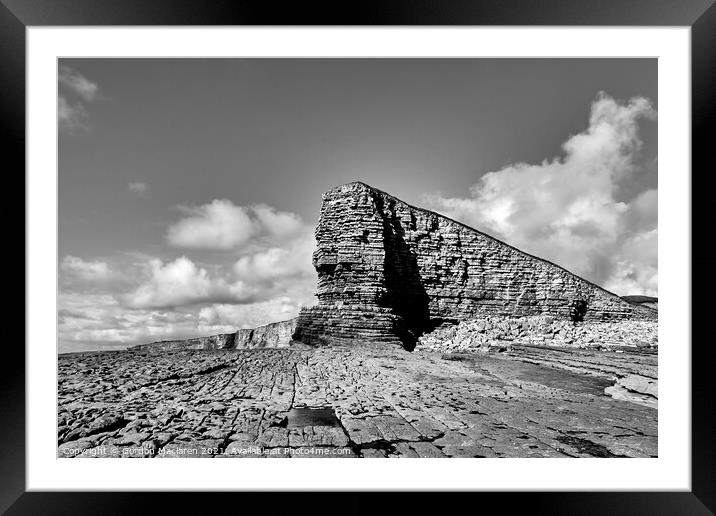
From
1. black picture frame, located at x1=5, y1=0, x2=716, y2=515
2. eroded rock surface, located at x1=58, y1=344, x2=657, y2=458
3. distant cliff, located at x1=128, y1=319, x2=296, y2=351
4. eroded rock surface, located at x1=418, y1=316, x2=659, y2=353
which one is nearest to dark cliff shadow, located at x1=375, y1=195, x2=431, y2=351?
eroded rock surface, located at x1=418, y1=316, x2=659, y2=353

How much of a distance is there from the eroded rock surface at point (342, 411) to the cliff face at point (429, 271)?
11.4 meters

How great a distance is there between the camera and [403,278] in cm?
2188

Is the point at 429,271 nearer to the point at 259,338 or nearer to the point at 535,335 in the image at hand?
the point at 535,335

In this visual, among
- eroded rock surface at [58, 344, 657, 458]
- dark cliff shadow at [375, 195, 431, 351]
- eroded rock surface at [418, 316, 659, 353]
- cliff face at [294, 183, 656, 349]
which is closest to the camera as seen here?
eroded rock surface at [58, 344, 657, 458]

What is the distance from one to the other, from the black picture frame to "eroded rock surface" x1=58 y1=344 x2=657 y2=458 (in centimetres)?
44

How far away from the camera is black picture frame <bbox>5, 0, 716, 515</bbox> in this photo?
317cm

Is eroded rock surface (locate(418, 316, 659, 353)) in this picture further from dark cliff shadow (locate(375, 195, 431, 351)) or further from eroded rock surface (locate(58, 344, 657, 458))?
eroded rock surface (locate(58, 344, 657, 458))
